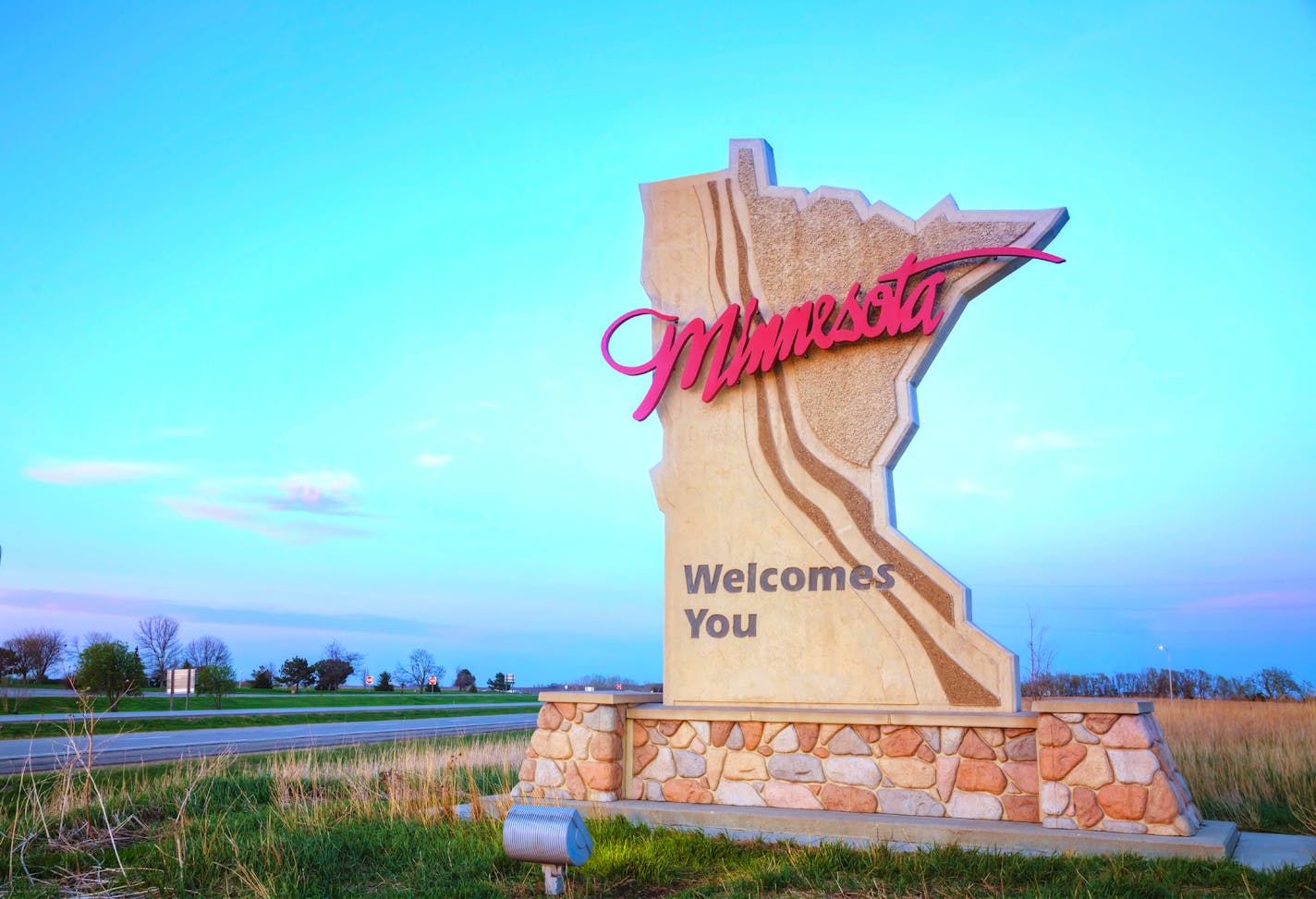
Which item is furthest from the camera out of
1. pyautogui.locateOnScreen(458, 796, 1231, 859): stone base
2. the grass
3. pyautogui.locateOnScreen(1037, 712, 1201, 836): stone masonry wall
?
the grass

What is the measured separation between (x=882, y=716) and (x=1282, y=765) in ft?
20.9

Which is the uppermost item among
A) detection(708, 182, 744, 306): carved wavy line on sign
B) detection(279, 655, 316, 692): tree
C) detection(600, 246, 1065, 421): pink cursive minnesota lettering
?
detection(708, 182, 744, 306): carved wavy line on sign

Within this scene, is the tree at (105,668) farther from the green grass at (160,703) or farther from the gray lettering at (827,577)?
the gray lettering at (827,577)

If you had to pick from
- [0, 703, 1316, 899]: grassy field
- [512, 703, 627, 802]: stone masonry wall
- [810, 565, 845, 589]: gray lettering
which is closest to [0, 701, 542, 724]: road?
[0, 703, 1316, 899]: grassy field

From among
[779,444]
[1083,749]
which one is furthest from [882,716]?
[779,444]

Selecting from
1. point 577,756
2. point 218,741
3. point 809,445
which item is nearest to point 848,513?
point 809,445

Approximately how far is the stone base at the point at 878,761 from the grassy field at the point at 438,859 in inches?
34.0

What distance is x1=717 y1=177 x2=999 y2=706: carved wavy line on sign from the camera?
973 cm

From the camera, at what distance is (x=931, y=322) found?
34.3 feet

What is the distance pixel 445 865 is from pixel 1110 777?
6.05 m

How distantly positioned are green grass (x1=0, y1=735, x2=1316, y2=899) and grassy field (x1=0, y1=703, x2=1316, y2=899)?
0.02 m

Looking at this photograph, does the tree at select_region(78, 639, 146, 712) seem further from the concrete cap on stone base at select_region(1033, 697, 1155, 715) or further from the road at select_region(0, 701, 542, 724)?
the concrete cap on stone base at select_region(1033, 697, 1155, 715)

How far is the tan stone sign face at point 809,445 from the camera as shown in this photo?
1013 centimetres

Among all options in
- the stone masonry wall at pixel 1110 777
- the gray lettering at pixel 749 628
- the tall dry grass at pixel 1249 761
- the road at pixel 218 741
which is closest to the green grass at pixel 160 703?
the road at pixel 218 741
